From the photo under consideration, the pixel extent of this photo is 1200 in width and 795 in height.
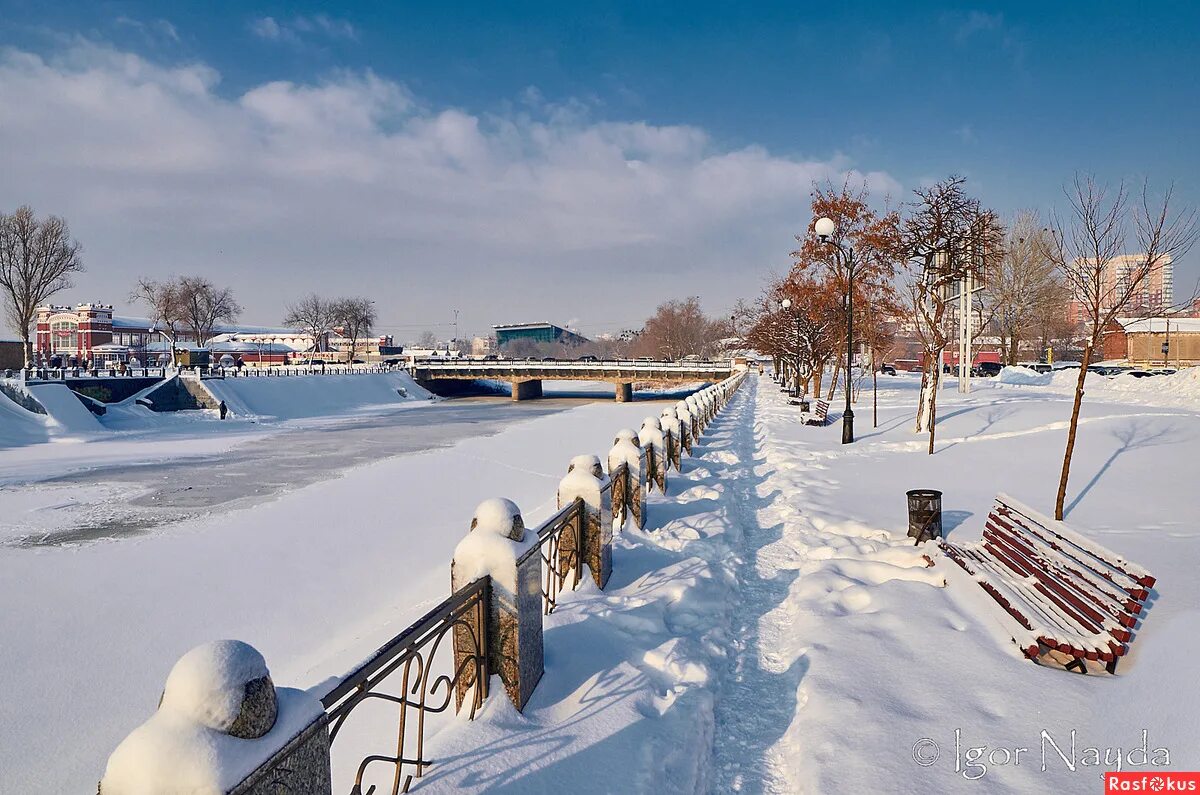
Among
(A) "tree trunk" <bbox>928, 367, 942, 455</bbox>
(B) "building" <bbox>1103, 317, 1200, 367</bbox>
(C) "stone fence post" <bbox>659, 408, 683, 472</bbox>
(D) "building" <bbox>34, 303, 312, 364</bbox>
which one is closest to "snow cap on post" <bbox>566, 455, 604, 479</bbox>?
(C) "stone fence post" <bbox>659, 408, 683, 472</bbox>

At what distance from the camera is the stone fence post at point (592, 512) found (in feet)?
22.2

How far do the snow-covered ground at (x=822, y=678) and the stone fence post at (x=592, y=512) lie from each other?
31 centimetres

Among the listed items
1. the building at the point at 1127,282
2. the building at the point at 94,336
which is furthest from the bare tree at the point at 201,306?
the building at the point at 1127,282

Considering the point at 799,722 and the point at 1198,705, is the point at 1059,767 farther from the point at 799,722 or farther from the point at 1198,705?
the point at 799,722

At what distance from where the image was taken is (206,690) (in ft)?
6.90

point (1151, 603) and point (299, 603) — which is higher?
point (1151, 603)

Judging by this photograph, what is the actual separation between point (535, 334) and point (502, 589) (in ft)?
601

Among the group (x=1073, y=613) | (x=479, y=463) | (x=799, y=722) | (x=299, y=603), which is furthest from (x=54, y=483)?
(x=1073, y=613)

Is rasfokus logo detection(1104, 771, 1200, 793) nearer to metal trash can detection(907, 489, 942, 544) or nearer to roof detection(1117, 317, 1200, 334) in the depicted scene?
metal trash can detection(907, 489, 942, 544)

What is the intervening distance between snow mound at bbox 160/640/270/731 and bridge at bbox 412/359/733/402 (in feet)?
204

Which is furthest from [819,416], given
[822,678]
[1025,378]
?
[1025,378]

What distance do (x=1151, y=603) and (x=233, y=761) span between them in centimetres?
655

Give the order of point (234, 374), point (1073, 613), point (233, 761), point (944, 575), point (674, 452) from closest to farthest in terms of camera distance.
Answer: point (233, 761)
point (1073, 613)
point (944, 575)
point (674, 452)
point (234, 374)

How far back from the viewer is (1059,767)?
3801 mm
